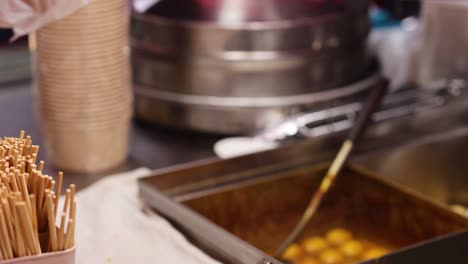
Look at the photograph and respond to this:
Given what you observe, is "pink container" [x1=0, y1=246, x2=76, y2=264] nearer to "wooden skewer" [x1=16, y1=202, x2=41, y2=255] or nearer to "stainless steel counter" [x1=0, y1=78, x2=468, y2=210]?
"wooden skewer" [x1=16, y1=202, x2=41, y2=255]

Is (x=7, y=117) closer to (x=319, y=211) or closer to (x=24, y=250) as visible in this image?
(x=319, y=211)

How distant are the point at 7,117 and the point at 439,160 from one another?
0.98 m

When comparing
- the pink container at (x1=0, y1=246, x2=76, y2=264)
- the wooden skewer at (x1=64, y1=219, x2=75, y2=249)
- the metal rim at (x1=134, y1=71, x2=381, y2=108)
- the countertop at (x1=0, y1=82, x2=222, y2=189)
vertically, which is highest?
the metal rim at (x1=134, y1=71, x2=381, y2=108)

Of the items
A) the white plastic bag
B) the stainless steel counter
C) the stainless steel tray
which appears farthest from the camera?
the stainless steel counter

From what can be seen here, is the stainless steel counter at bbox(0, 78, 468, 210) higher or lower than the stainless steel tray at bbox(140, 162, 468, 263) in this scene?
higher

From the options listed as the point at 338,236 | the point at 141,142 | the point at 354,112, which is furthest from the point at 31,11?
the point at 354,112

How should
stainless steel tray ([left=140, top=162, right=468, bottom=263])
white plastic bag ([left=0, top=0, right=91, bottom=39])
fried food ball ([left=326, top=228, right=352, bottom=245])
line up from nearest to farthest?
white plastic bag ([left=0, top=0, right=91, bottom=39]) < stainless steel tray ([left=140, top=162, right=468, bottom=263]) < fried food ball ([left=326, top=228, right=352, bottom=245])

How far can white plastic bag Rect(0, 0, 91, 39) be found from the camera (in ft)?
3.63

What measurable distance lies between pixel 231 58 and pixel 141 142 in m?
0.27

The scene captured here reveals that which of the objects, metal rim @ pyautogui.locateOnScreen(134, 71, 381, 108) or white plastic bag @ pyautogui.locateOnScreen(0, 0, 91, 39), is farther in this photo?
metal rim @ pyautogui.locateOnScreen(134, 71, 381, 108)

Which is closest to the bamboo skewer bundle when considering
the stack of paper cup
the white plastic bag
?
the white plastic bag

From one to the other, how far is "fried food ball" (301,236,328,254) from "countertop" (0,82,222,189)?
287mm

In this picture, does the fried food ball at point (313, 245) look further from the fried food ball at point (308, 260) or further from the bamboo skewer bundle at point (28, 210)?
the bamboo skewer bundle at point (28, 210)

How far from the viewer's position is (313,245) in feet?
4.81
